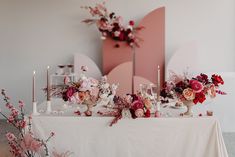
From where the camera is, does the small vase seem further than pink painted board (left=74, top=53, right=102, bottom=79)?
No

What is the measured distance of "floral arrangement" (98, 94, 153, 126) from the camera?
2770mm

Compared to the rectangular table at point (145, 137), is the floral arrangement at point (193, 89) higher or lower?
higher

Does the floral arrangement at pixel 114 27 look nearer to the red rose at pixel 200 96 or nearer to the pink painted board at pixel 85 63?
the pink painted board at pixel 85 63

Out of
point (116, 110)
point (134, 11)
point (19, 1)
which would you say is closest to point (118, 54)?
point (134, 11)

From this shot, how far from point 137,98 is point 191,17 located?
338 cm

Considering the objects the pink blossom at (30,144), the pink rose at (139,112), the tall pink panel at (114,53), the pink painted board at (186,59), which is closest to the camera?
the pink blossom at (30,144)

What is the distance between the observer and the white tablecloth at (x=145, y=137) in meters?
2.77

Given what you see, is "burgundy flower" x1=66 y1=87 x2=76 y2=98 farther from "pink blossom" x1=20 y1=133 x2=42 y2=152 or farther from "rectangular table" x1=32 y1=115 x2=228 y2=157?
"pink blossom" x1=20 y1=133 x2=42 y2=152

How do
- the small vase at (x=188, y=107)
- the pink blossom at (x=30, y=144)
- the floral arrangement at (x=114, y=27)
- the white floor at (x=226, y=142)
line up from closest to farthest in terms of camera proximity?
the pink blossom at (x=30, y=144) < the small vase at (x=188, y=107) < the white floor at (x=226, y=142) < the floral arrangement at (x=114, y=27)

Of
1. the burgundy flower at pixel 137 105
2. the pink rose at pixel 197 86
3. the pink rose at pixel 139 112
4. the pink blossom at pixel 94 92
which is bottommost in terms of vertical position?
the pink rose at pixel 139 112

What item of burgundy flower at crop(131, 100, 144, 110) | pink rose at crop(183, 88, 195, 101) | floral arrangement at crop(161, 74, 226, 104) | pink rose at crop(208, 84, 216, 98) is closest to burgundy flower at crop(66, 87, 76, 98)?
burgundy flower at crop(131, 100, 144, 110)

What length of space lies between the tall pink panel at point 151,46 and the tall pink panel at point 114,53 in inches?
7.2

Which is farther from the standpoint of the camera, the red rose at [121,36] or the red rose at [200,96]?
the red rose at [121,36]

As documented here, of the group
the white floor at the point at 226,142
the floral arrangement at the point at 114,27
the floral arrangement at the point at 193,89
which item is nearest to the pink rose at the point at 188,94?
the floral arrangement at the point at 193,89
